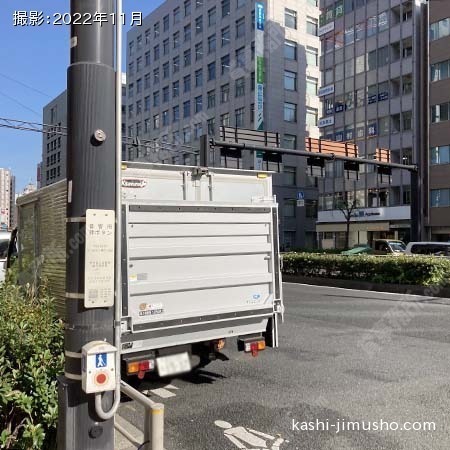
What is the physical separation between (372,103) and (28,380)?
172 ft

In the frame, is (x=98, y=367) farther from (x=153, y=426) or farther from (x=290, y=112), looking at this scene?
(x=290, y=112)

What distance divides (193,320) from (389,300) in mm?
11090

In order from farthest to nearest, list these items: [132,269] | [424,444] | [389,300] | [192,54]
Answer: [192,54], [389,300], [132,269], [424,444]

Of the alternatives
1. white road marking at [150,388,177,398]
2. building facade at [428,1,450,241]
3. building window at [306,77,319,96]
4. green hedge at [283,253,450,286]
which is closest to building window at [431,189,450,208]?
building facade at [428,1,450,241]

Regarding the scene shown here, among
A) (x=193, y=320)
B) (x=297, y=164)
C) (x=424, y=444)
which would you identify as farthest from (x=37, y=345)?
(x=297, y=164)

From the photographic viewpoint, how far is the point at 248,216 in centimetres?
652

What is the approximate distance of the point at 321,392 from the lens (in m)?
6.14

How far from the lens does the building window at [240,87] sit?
205ft

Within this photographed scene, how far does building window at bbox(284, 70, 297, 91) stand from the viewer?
6256 cm

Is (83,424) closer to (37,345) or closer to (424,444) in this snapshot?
(37,345)

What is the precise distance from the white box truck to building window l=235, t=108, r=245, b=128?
56.3 m

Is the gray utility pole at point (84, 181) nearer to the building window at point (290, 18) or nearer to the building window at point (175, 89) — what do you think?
the building window at point (290, 18)

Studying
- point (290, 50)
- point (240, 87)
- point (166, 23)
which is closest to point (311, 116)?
point (290, 50)

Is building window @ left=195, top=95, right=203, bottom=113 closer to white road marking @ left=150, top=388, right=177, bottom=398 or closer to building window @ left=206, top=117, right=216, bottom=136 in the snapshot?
building window @ left=206, top=117, right=216, bottom=136
